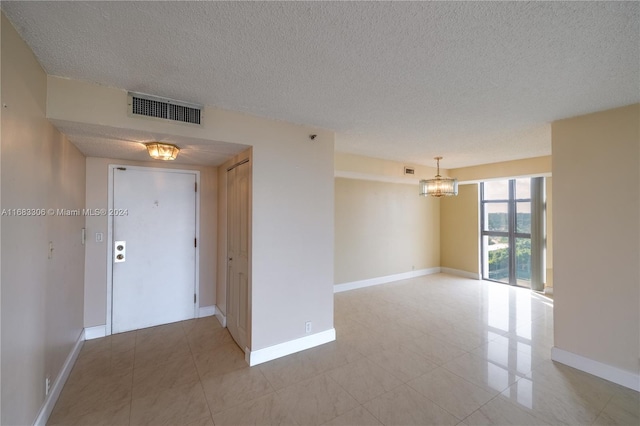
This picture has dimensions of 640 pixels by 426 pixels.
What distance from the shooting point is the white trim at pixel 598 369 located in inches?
89.0

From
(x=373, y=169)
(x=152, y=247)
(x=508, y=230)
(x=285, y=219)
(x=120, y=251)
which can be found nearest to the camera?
(x=285, y=219)

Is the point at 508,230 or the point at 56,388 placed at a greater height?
the point at 508,230

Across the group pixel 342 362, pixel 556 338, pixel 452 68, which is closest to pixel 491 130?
pixel 452 68

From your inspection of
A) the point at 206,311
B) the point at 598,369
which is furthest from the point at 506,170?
the point at 206,311

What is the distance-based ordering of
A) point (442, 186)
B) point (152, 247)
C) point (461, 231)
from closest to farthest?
point (152, 247) < point (442, 186) < point (461, 231)

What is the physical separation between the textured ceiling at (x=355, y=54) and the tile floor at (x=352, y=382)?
2.23 m

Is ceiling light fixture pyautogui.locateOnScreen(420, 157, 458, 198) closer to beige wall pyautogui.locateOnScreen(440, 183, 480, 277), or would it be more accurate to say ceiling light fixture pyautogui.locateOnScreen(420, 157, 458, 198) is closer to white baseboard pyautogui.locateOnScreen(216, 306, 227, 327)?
beige wall pyautogui.locateOnScreen(440, 183, 480, 277)

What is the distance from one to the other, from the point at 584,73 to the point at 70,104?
3.65m

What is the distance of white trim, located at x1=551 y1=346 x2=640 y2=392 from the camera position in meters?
2.26

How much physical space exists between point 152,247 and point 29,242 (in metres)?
1.86

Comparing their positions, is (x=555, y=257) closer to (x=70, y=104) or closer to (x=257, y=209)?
(x=257, y=209)

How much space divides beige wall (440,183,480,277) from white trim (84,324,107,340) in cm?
680

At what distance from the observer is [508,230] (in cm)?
575

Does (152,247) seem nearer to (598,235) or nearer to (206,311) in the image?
(206,311)
